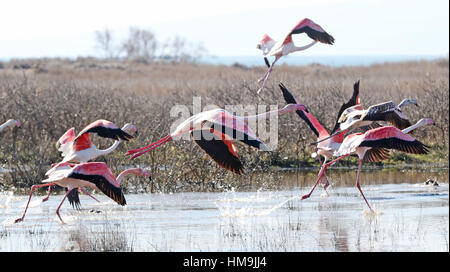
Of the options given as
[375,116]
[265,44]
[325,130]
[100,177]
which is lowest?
[100,177]

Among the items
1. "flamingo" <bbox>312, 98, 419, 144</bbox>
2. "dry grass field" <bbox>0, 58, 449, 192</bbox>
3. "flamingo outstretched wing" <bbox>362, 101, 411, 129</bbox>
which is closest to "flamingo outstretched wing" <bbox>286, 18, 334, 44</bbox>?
"flamingo" <bbox>312, 98, 419, 144</bbox>

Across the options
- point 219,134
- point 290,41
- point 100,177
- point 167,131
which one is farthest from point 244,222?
point 167,131

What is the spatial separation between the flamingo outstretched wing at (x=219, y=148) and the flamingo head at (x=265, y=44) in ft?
11.6

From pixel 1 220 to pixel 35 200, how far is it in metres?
1.33

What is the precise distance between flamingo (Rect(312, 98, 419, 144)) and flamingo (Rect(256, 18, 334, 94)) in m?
1.01

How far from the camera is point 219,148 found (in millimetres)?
10125

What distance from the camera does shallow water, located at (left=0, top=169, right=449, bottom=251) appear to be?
30.9 feet

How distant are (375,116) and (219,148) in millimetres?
1987

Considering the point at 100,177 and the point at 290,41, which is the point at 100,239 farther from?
the point at 290,41

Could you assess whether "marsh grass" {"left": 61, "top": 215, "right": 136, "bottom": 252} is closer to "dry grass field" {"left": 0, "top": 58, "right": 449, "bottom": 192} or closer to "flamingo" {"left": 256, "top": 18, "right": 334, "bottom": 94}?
"flamingo" {"left": 256, "top": 18, "right": 334, "bottom": 94}

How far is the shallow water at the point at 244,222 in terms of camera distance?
9430 millimetres

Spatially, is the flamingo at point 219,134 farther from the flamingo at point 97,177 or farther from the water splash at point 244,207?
the water splash at point 244,207

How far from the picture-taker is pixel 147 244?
9.42 meters
